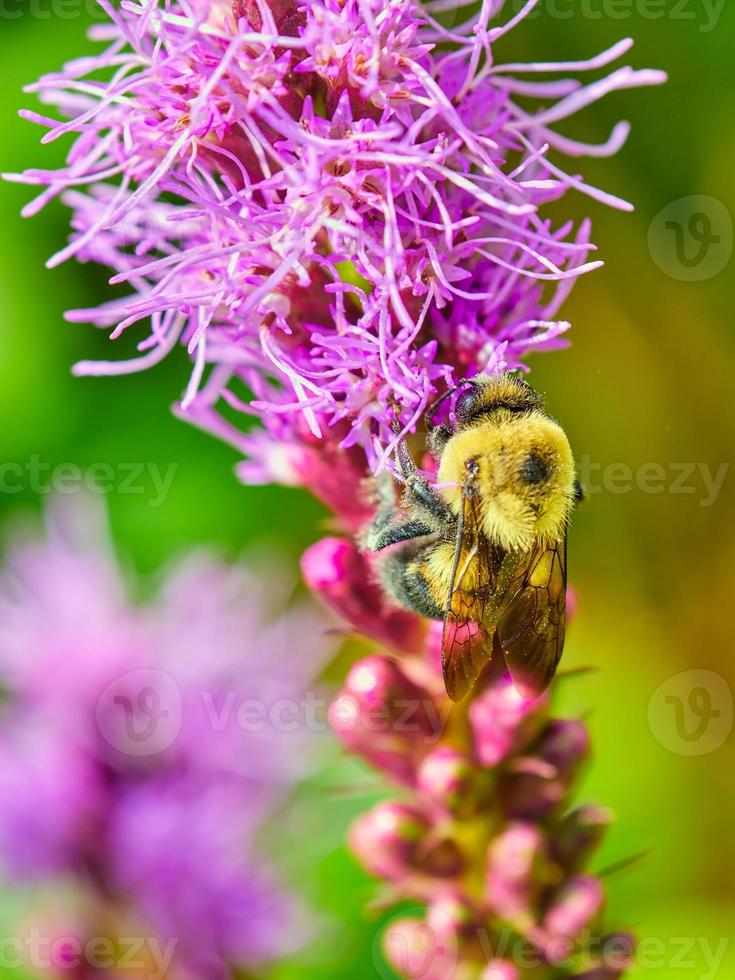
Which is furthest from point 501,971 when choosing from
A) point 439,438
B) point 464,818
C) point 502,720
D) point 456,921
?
point 439,438

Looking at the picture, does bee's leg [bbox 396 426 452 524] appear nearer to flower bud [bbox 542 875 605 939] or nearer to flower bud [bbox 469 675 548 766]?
flower bud [bbox 469 675 548 766]

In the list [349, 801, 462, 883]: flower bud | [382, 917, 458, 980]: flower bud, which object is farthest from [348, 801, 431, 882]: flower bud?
[382, 917, 458, 980]: flower bud

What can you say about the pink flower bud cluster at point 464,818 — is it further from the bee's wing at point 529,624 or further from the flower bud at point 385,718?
the bee's wing at point 529,624

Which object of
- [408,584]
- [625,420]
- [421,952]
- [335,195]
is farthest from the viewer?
[625,420]

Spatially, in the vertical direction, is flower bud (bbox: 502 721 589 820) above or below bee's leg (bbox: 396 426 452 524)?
below

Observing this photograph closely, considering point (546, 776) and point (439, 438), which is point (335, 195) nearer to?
point (439, 438)

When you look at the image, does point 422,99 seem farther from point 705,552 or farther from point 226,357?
point 705,552
